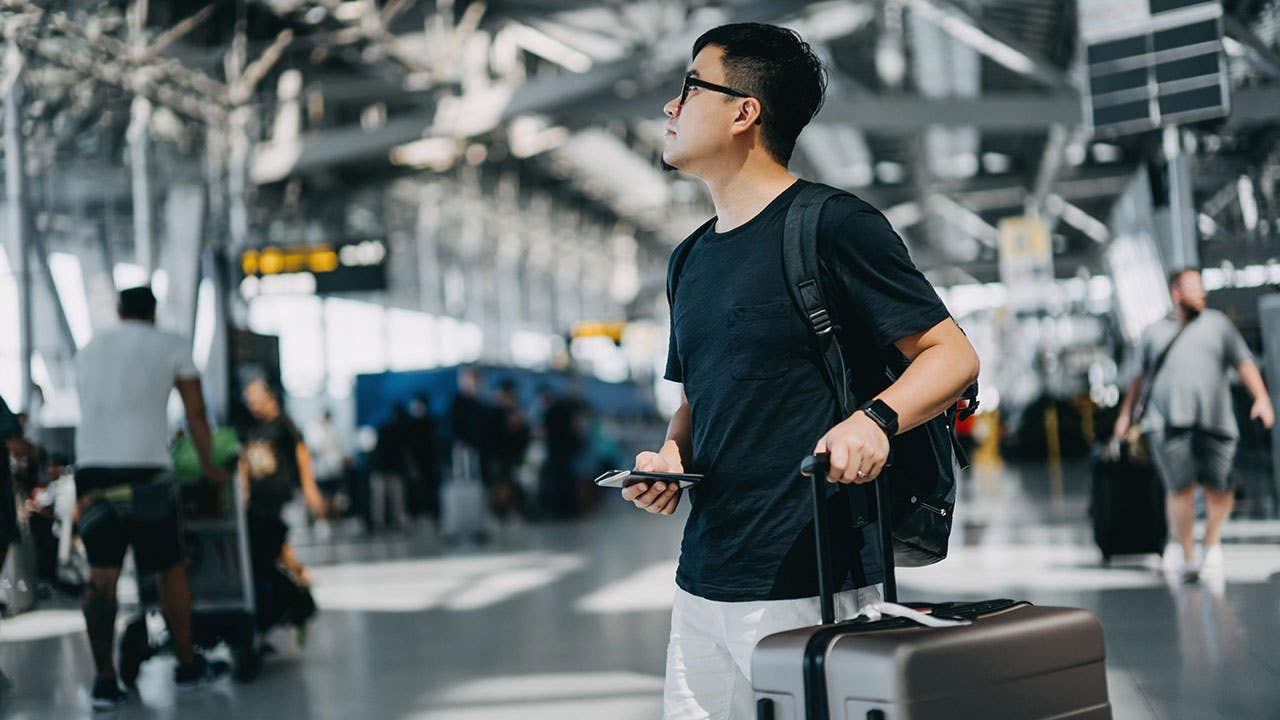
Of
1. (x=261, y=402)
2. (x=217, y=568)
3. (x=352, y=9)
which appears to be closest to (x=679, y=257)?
(x=217, y=568)

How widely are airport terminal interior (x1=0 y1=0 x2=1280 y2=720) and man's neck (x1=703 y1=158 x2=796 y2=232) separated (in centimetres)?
4

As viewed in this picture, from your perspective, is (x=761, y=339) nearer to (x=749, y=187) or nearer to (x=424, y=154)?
(x=749, y=187)

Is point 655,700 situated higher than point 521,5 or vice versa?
point 521,5

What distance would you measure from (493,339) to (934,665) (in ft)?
107

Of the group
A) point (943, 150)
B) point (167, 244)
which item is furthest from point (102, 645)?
point (943, 150)

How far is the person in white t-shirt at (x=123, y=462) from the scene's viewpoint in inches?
227

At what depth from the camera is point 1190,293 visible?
7.79 m

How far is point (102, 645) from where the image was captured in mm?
5770

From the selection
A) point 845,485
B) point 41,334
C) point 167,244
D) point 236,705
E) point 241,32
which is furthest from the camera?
point 241,32

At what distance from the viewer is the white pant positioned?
6.68 feet

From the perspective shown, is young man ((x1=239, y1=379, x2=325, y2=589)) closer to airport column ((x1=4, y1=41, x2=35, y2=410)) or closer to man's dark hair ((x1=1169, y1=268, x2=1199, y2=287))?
airport column ((x1=4, y1=41, x2=35, y2=410))

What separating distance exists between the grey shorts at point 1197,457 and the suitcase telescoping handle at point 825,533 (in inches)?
257

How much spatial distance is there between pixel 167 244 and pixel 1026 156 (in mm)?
24885

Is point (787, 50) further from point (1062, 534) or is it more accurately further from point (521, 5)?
point (521, 5)
